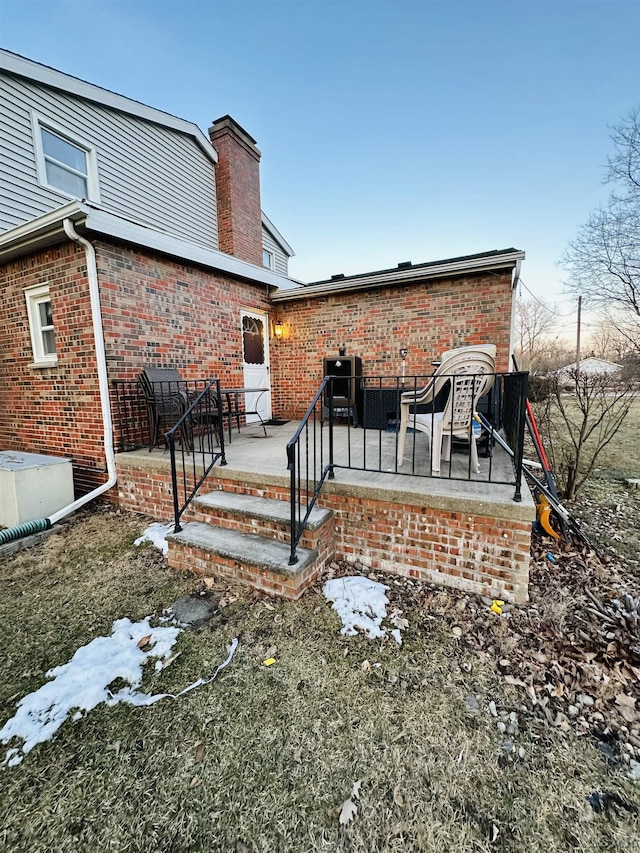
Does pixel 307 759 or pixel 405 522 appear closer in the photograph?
pixel 307 759

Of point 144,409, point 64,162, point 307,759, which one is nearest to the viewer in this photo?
point 307,759

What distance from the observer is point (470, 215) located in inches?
465

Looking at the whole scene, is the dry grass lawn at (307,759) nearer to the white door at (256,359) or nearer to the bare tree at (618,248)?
the white door at (256,359)

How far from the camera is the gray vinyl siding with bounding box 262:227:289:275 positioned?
12680 mm

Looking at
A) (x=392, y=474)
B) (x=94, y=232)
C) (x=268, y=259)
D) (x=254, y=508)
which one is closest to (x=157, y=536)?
(x=254, y=508)

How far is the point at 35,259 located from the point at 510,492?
242 inches

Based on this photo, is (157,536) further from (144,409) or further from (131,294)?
(131,294)

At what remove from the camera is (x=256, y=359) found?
696 centimetres

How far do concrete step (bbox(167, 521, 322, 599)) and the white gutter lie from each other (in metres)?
1.89

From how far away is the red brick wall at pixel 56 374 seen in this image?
14.4 ft

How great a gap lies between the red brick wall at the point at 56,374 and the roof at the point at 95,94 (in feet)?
12.4

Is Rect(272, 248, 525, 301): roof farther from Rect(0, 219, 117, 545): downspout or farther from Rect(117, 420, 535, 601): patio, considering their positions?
Rect(0, 219, 117, 545): downspout

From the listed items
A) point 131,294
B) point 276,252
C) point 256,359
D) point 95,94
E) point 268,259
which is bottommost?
point 256,359

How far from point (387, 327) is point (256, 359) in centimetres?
255
